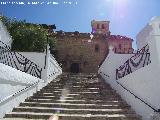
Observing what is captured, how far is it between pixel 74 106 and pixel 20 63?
8.12m

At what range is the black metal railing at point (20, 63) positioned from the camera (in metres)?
18.1

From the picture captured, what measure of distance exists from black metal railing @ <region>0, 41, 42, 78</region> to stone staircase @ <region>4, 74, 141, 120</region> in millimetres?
3142

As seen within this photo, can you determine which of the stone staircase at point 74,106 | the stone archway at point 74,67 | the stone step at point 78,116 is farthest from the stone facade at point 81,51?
the stone step at point 78,116

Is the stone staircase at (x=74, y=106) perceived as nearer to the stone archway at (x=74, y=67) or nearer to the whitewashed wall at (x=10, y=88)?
the whitewashed wall at (x=10, y=88)

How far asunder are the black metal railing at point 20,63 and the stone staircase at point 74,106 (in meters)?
3.14

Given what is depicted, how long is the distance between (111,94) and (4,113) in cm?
567

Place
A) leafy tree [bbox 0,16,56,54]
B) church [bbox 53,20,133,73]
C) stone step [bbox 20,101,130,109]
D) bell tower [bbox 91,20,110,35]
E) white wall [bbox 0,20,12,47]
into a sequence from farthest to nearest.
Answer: bell tower [bbox 91,20,110,35], church [bbox 53,20,133,73], leafy tree [bbox 0,16,56,54], white wall [bbox 0,20,12,47], stone step [bbox 20,101,130,109]

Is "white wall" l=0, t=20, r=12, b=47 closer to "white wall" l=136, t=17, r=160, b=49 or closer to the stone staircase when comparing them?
the stone staircase

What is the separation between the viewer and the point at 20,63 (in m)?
19.0

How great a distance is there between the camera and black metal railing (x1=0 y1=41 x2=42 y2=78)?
18141mm

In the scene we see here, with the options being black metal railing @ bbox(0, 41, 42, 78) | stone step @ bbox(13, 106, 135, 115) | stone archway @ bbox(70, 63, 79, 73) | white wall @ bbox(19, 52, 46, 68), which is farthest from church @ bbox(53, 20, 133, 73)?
stone step @ bbox(13, 106, 135, 115)

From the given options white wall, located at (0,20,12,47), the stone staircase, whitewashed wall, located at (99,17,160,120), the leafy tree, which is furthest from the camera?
the leafy tree

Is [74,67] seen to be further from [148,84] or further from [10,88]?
[148,84]

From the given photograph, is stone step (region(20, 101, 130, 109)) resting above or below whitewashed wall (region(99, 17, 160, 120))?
below
